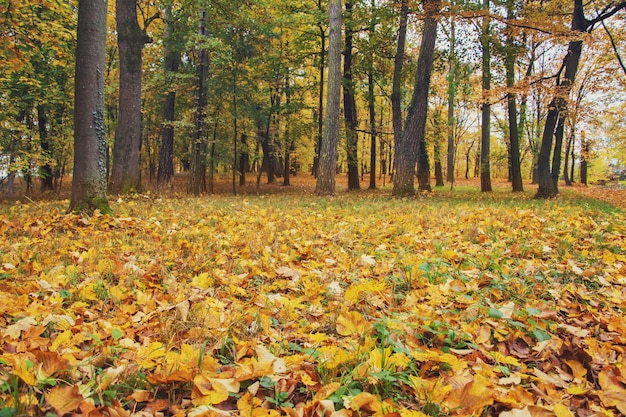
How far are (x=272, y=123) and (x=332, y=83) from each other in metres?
10.4

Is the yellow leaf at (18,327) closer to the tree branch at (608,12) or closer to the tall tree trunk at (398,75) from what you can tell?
the tall tree trunk at (398,75)

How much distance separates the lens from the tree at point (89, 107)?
207 inches

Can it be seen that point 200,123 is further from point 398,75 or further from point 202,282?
point 202,282

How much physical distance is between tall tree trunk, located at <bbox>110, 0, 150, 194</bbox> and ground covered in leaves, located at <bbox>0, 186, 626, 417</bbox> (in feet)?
20.3

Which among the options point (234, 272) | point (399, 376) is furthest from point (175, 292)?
point (399, 376)

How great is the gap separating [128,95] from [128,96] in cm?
3

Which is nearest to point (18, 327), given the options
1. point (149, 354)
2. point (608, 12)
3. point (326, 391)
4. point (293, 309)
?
point (149, 354)

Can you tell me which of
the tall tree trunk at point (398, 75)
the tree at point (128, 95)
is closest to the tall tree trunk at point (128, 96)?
the tree at point (128, 95)

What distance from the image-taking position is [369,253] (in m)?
3.60

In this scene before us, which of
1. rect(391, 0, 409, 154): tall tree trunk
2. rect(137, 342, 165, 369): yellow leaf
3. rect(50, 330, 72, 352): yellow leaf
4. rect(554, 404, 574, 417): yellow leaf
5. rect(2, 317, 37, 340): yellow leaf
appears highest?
rect(391, 0, 409, 154): tall tree trunk

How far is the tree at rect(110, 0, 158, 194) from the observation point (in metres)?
9.05

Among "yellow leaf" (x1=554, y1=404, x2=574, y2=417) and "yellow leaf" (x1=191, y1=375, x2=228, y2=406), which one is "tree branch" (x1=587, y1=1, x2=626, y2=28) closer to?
"yellow leaf" (x1=554, y1=404, x2=574, y2=417)

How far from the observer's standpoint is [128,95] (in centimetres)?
941

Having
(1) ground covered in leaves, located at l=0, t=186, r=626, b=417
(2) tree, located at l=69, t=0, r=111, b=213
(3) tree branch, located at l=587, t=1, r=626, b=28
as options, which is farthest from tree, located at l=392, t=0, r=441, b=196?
(2) tree, located at l=69, t=0, r=111, b=213
